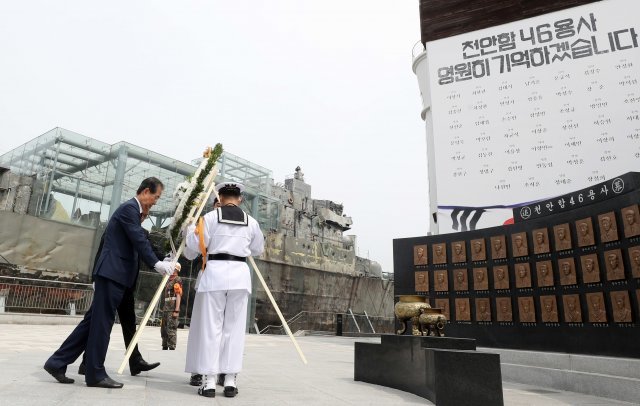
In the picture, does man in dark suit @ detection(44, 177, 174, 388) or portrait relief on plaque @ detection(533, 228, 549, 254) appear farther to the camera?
portrait relief on plaque @ detection(533, 228, 549, 254)

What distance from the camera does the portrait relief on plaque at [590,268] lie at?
6.13 m

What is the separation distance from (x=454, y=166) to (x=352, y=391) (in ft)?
38.9

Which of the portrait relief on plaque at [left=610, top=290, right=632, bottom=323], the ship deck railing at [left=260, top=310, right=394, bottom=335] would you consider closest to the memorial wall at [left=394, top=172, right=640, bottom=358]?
the portrait relief on plaque at [left=610, top=290, right=632, bottom=323]

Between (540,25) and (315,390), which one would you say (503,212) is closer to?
(540,25)

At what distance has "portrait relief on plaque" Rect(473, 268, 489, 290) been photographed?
8.05 meters

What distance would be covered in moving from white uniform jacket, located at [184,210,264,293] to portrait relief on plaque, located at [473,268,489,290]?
5780 mm

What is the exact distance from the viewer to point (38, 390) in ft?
9.80

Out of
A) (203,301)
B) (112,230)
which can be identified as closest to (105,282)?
(112,230)

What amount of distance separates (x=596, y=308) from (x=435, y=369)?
4.03 m

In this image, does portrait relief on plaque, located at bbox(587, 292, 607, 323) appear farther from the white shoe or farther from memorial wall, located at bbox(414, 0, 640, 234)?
memorial wall, located at bbox(414, 0, 640, 234)

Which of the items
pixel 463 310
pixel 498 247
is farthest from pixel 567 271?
pixel 463 310

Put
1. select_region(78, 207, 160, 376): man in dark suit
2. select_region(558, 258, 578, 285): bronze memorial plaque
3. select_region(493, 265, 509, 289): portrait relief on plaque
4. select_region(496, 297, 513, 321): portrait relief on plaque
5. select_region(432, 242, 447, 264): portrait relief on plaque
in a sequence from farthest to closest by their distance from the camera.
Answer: select_region(432, 242, 447, 264): portrait relief on plaque < select_region(493, 265, 509, 289): portrait relief on plaque < select_region(496, 297, 513, 321): portrait relief on plaque < select_region(558, 258, 578, 285): bronze memorial plaque < select_region(78, 207, 160, 376): man in dark suit

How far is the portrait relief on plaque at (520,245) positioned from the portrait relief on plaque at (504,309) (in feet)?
2.93

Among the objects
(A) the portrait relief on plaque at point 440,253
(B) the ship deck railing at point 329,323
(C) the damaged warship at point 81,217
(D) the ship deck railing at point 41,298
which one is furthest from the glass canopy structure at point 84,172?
(A) the portrait relief on plaque at point 440,253
